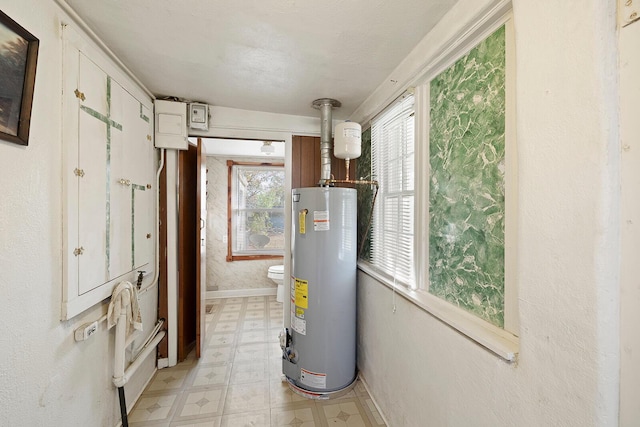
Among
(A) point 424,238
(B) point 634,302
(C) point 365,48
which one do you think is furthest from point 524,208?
(C) point 365,48

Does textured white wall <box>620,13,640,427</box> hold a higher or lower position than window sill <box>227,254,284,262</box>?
higher

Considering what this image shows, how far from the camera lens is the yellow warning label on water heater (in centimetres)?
182

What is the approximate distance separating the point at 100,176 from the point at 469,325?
1.86 meters

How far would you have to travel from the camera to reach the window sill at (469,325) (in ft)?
2.64

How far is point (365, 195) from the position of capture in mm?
2154

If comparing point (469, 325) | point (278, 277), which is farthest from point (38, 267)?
point (278, 277)

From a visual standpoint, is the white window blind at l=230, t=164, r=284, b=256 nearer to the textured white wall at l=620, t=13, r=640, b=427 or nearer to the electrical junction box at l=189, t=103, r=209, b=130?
the electrical junction box at l=189, t=103, r=209, b=130

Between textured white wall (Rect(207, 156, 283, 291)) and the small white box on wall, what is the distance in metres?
1.72

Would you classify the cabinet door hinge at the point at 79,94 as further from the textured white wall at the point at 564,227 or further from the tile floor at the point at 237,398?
the tile floor at the point at 237,398

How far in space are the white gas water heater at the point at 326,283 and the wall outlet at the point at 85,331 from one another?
1126mm

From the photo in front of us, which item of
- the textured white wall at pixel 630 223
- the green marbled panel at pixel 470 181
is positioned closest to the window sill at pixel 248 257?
the green marbled panel at pixel 470 181

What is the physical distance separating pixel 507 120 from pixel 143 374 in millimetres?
2645

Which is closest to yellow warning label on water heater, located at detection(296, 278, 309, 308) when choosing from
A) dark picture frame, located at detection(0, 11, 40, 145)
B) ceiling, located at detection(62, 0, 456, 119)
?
ceiling, located at detection(62, 0, 456, 119)

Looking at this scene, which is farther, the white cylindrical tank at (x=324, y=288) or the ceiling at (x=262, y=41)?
the white cylindrical tank at (x=324, y=288)
